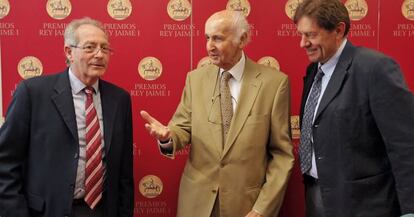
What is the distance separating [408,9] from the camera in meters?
2.85

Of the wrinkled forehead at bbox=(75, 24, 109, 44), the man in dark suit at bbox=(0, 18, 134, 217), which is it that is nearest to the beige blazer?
the man in dark suit at bbox=(0, 18, 134, 217)

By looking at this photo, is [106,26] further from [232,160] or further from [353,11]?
[353,11]

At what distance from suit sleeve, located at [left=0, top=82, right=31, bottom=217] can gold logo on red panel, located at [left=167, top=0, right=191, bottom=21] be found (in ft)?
3.47

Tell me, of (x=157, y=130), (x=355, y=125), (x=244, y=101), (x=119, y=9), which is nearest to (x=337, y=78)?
(x=355, y=125)

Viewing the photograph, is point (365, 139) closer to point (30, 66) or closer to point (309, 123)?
point (309, 123)

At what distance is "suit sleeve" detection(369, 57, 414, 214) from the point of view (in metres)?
1.88

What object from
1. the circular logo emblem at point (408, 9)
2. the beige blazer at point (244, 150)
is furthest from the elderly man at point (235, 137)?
the circular logo emblem at point (408, 9)

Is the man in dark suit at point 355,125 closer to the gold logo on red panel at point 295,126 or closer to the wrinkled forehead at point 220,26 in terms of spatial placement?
the wrinkled forehead at point 220,26

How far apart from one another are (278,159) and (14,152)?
50.7 inches

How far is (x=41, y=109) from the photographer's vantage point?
2098 millimetres

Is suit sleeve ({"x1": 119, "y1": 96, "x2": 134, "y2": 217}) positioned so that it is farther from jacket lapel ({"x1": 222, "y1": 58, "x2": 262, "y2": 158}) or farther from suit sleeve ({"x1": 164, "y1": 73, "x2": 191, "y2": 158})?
jacket lapel ({"x1": 222, "y1": 58, "x2": 262, "y2": 158})

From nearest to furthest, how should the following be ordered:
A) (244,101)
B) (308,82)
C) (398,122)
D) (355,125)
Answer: (398,122) → (355,125) → (244,101) → (308,82)

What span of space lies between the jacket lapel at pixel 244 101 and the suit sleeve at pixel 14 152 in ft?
3.20

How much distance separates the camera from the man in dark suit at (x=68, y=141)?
6.77 ft
